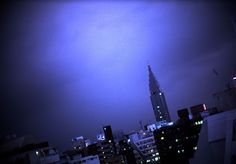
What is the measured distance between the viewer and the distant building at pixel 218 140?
17.3m

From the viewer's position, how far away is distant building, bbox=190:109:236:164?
1729cm

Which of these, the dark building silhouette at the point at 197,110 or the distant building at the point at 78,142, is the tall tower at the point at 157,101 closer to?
the distant building at the point at 78,142

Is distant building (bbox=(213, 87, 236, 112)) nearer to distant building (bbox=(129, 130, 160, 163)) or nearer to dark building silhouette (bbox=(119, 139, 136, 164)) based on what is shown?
distant building (bbox=(129, 130, 160, 163))

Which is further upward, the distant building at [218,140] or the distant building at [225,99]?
the distant building at [225,99]

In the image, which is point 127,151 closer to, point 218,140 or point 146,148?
point 146,148

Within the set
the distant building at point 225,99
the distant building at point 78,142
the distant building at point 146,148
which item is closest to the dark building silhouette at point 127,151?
the distant building at point 146,148

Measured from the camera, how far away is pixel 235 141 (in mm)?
16766

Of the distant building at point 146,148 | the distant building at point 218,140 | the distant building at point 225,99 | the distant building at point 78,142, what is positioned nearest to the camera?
the distant building at point 218,140

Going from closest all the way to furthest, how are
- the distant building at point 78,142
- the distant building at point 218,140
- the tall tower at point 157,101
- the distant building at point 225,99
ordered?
the distant building at point 218,140
the distant building at point 225,99
the distant building at point 78,142
the tall tower at point 157,101

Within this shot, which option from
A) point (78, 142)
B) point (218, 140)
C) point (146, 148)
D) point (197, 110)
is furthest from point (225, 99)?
point (78, 142)

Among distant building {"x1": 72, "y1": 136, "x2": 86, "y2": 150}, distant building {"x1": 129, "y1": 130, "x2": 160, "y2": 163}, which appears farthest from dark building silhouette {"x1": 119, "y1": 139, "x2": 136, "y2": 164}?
distant building {"x1": 72, "y1": 136, "x2": 86, "y2": 150}

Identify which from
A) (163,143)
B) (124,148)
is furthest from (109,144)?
(163,143)

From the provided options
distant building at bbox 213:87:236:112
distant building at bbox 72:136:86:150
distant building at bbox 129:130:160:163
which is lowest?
distant building at bbox 129:130:160:163

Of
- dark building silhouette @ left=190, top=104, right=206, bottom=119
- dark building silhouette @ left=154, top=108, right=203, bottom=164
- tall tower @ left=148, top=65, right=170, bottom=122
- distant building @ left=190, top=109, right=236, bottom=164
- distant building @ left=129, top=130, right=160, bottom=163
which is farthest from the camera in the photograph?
tall tower @ left=148, top=65, right=170, bottom=122
